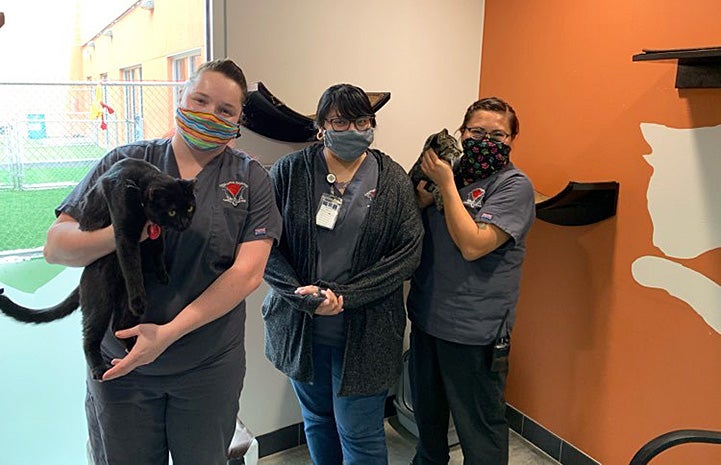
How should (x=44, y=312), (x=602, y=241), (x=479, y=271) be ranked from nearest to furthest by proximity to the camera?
(x=44, y=312), (x=479, y=271), (x=602, y=241)

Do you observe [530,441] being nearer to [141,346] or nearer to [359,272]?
[359,272]

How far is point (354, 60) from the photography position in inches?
89.3

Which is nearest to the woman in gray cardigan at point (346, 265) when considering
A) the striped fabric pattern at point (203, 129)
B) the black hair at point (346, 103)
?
the black hair at point (346, 103)

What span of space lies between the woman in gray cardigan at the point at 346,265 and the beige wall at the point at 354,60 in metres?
0.55

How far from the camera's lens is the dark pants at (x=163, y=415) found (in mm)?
1204

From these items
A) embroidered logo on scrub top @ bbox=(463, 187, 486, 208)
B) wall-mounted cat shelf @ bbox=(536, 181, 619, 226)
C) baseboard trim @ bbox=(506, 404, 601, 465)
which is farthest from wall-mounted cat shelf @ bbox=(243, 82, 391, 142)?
baseboard trim @ bbox=(506, 404, 601, 465)

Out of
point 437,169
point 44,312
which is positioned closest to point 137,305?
point 44,312

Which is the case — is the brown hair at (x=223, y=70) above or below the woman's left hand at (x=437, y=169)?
above

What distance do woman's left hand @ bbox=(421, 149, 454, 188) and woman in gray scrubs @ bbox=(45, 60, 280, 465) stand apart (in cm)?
Result: 61

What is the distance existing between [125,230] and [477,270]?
1.09 m

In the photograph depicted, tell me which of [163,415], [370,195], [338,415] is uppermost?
[370,195]

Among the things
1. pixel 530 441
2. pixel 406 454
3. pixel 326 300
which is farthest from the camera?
pixel 530 441

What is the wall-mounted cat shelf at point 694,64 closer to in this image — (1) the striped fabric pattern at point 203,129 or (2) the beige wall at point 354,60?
(2) the beige wall at point 354,60

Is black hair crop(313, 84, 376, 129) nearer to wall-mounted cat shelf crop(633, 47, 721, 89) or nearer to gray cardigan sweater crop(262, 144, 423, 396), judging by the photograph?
gray cardigan sweater crop(262, 144, 423, 396)
